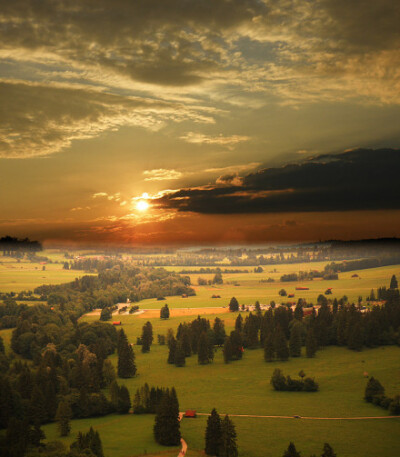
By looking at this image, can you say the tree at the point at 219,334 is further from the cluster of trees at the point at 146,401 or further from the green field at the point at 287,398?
the cluster of trees at the point at 146,401

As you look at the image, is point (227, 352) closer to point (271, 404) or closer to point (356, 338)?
point (271, 404)

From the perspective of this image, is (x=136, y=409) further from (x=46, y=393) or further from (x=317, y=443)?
(x=317, y=443)

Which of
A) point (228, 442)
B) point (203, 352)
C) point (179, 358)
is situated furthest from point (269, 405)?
point (179, 358)

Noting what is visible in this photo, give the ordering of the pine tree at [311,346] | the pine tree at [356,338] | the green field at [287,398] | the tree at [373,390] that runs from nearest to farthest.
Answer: the green field at [287,398]
the tree at [373,390]
the pine tree at [311,346]
the pine tree at [356,338]

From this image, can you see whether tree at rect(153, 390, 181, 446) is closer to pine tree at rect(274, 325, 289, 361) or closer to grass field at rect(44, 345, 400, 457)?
grass field at rect(44, 345, 400, 457)

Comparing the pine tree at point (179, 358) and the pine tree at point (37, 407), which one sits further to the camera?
the pine tree at point (179, 358)

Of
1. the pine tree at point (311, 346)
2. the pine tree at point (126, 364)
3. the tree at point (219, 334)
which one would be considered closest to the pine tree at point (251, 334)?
the tree at point (219, 334)

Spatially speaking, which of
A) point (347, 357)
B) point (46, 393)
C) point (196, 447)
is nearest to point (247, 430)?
point (196, 447)
